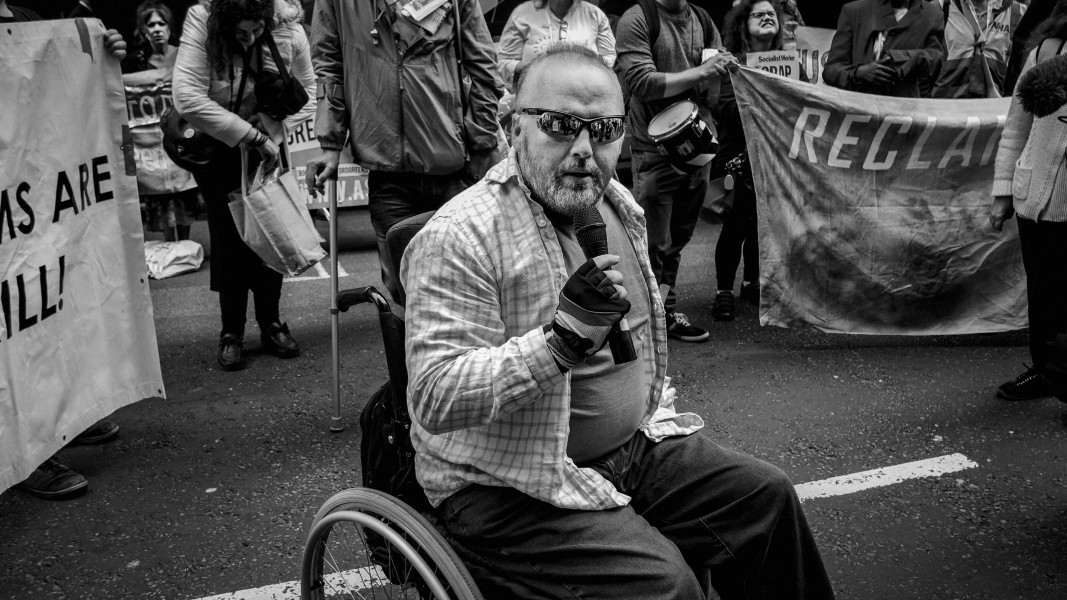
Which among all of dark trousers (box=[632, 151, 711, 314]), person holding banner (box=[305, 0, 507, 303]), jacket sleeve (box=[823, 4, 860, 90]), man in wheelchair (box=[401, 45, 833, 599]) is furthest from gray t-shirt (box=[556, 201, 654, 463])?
jacket sleeve (box=[823, 4, 860, 90])

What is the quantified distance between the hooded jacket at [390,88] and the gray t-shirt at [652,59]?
1.24m

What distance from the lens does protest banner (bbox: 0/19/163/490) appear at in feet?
10.9

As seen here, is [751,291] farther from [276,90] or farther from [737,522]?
[737,522]

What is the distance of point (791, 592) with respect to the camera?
2.13m

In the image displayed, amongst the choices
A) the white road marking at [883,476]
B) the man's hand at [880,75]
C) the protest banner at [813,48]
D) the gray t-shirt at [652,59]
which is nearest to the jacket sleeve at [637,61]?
the gray t-shirt at [652,59]

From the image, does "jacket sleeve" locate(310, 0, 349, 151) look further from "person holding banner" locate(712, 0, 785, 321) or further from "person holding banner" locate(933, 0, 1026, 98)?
"person holding banner" locate(933, 0, 1026, 98)

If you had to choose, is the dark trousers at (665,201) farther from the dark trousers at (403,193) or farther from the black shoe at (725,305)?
the dark trousers at (403,193)

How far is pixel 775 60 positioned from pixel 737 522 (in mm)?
4642

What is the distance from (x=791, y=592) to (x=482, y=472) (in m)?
0.73

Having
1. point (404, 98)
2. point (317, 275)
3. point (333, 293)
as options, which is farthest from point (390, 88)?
point (317, 275)

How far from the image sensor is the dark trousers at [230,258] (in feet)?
16.3

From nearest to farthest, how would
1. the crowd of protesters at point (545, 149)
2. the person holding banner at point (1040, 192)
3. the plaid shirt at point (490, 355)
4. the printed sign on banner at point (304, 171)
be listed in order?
the plaid shirt at point (490, 355) < the crowd of protesters at point (545, 149) < the person holding banner at point (1040, 192) < the printed sign on banner at point (304, 171)

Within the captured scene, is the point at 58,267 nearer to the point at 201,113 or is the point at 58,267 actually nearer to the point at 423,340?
the point at 201,113

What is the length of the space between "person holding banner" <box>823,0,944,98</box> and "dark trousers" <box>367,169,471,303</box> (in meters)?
2.84
